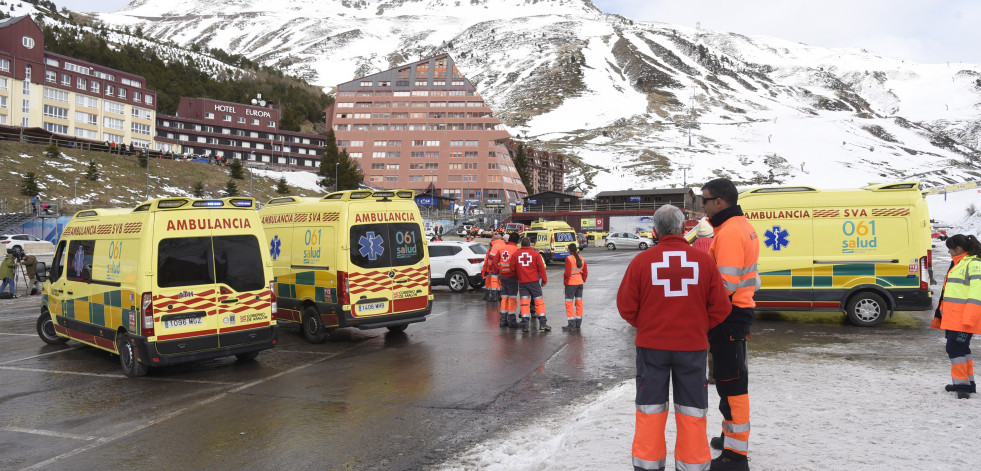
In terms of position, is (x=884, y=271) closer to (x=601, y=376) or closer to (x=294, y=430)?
(x=601, y=376)

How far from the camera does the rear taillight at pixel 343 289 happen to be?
10.4 meters

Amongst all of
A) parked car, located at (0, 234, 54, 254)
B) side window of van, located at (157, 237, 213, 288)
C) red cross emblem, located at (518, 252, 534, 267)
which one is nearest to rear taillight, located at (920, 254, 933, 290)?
red cross emblem, located at (518, 252, 534, 267)

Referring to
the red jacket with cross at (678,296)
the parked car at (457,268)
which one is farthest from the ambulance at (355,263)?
the parked car at (457,268)

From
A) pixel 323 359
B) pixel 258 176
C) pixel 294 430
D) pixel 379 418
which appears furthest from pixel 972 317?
pixel 258 176

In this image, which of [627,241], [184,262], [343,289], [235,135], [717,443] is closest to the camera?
[717,443]

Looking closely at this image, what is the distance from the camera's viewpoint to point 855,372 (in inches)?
299

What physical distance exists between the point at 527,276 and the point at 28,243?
110 feet

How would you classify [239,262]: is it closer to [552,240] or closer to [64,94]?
[552,240]

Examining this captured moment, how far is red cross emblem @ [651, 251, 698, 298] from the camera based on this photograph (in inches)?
161

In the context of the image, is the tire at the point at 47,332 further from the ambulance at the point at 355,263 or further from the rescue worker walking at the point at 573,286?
the rescue worker walking at the point at 573,286

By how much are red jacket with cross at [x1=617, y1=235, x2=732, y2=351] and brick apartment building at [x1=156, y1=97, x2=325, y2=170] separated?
111 metres

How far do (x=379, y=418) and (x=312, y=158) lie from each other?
120 meters

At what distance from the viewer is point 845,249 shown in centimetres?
1158

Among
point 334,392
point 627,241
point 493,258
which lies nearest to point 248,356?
point 334,392
